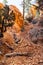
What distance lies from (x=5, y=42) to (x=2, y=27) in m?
2.19

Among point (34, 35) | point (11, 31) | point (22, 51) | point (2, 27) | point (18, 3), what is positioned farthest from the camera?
point (18, 3)

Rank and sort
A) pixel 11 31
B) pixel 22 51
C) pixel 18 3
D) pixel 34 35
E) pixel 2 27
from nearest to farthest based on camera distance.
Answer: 1. pixel 22 51
2. pixel 2 27
3. pixel 34 35
4. pixel 11 31
5. pixel 18 3

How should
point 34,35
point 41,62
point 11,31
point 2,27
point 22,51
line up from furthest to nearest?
point 11,31 < point 34,35 < point 2,27 < point 22,51 < point 41,62

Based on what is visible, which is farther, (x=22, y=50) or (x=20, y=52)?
(x=22, y=50)

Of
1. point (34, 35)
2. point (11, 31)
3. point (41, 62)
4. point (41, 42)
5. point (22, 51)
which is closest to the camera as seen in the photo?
point (41, 62)

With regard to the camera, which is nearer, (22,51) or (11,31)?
(22,51)

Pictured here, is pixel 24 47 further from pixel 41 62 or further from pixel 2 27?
pixel 41 62

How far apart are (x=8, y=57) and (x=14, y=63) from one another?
1.72 metres

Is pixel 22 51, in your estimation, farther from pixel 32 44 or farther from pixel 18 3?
pixel 18 3

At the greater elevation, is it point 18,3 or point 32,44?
point 18,3

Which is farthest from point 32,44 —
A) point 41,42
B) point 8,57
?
point 8,57

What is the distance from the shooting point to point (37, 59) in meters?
16.4

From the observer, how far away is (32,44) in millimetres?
21031

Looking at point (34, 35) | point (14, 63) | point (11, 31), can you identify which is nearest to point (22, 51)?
point (14, 63)
